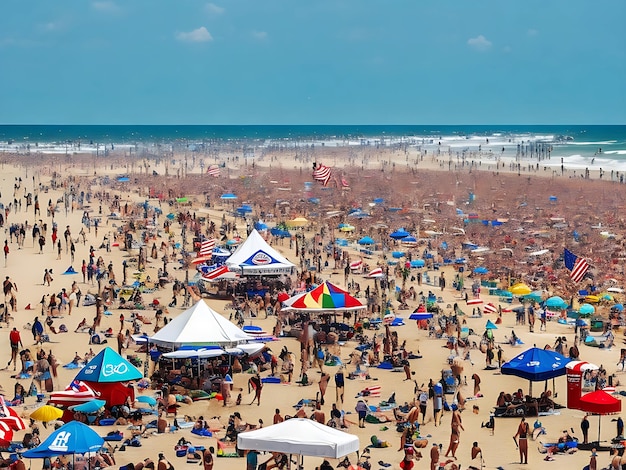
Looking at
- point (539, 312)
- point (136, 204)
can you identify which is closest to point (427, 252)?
point (539, 312)

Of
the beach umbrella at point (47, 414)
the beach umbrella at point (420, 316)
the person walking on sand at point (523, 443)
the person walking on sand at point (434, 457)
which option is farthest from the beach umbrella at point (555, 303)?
the beach umbrella at point (47, 414)

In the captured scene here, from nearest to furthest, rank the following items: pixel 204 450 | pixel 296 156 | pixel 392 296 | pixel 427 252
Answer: pixel 204 450 < pixel 392 296 < pixel 427 252 < pixel 296 156

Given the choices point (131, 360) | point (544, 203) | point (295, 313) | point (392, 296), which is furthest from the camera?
point (544, 203)

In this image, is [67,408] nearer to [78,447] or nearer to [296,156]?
[78,447]

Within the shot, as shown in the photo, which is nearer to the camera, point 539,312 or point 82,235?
point 539,312

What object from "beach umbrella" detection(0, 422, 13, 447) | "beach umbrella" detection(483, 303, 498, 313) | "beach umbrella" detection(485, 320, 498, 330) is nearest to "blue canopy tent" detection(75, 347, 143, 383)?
"beach umbrella" detection(0, 422, 13, 447)

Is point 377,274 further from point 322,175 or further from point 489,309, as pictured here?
point 322,175

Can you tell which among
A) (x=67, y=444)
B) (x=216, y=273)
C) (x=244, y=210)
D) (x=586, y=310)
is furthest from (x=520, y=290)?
(x=244, y=210)
